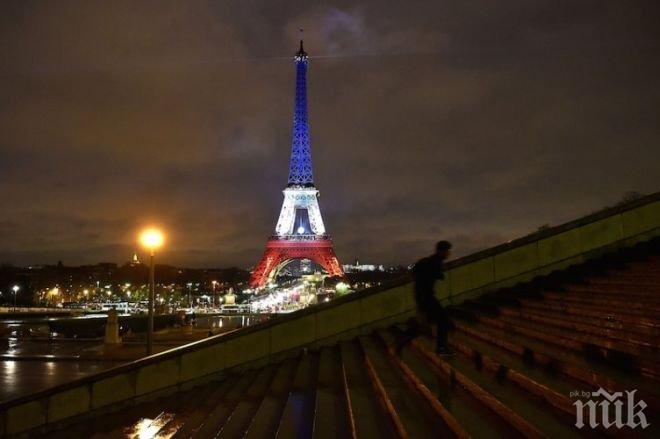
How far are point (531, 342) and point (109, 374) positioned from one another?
7.27 metres

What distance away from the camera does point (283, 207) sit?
86250mm

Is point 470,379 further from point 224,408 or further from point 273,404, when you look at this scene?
point 224,408

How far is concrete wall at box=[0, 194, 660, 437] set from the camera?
934 cm

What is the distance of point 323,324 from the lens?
416 inches

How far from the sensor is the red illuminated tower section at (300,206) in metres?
76.4

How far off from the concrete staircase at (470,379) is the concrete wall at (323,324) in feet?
1.02

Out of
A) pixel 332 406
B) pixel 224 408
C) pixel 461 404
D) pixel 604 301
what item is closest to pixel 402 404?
pixel 461 404

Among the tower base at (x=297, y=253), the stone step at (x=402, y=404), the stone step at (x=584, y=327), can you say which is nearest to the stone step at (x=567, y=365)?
the stone step at (x=584, y=327)

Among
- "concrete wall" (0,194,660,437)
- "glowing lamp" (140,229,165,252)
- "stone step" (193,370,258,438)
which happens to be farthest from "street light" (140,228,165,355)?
"stone step" (193,370,258,438)

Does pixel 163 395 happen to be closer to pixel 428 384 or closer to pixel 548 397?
pixel 428 384

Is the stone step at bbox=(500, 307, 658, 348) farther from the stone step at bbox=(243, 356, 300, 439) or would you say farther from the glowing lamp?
the glowing lamp

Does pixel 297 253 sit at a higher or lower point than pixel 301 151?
lower

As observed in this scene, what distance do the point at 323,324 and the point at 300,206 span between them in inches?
3049

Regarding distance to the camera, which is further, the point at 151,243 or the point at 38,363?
the point at 38,363
